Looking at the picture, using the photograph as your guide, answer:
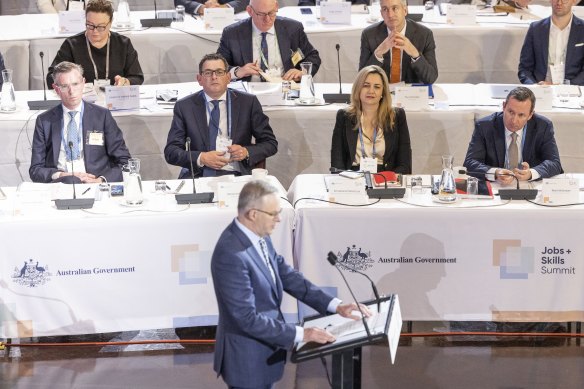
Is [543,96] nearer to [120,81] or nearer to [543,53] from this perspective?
[543,53]

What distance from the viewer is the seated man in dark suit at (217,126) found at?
626 centimetres

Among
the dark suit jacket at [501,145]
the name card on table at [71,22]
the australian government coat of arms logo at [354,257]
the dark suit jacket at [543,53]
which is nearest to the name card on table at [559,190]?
the dark suit jacket at [501,145]

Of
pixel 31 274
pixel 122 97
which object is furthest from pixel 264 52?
pixel 31 274

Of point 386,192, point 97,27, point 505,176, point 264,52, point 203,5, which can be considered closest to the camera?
point 386,192

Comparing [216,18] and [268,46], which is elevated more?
[216,18]

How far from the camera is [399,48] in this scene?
710 cm

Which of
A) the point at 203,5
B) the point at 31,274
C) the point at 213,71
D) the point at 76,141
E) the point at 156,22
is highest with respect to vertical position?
the point at 203,5

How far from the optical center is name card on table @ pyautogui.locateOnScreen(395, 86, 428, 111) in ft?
22.5

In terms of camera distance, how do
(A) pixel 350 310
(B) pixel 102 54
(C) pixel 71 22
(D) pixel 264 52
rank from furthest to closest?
1. (C) pixel 71 22
2. (D) pixel 264 52
3. (B) pixel 102 54
4. (A) pixel 350 310

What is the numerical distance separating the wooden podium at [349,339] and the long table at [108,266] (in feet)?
4.66

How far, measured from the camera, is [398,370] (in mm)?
5086

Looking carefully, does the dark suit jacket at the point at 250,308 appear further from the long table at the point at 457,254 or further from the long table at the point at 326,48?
the long table at the point at 326,48

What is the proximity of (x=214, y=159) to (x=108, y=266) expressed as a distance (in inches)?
47.4

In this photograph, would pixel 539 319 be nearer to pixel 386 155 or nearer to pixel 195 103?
pixel 386 155
